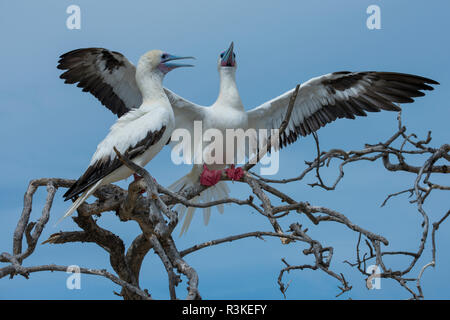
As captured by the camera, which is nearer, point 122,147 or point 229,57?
point 122,147

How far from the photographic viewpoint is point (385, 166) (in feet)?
20.8

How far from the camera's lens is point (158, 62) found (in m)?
6.51

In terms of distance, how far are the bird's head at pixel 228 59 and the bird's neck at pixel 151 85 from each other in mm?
1570

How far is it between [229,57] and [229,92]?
547 mm

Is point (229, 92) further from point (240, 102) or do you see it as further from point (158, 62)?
point (158, 62)

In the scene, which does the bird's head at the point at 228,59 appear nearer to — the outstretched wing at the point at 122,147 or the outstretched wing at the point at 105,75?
the outstretched wing at the point at 105,75

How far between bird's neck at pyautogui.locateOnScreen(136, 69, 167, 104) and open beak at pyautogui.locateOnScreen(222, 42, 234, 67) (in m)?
1.57

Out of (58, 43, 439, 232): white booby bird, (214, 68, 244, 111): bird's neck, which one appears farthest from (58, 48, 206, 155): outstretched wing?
(214, 68, 244, 111): bird's neck

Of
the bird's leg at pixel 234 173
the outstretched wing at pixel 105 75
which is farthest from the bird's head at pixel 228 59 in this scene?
the bird's leg at pixel 234 173

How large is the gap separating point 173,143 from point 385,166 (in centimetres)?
293

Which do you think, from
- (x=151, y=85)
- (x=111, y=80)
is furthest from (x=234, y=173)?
(x=111, y=80)

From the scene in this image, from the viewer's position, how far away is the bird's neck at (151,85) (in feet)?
20.7

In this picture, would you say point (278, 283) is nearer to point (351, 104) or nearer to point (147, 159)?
point (147, 159)
